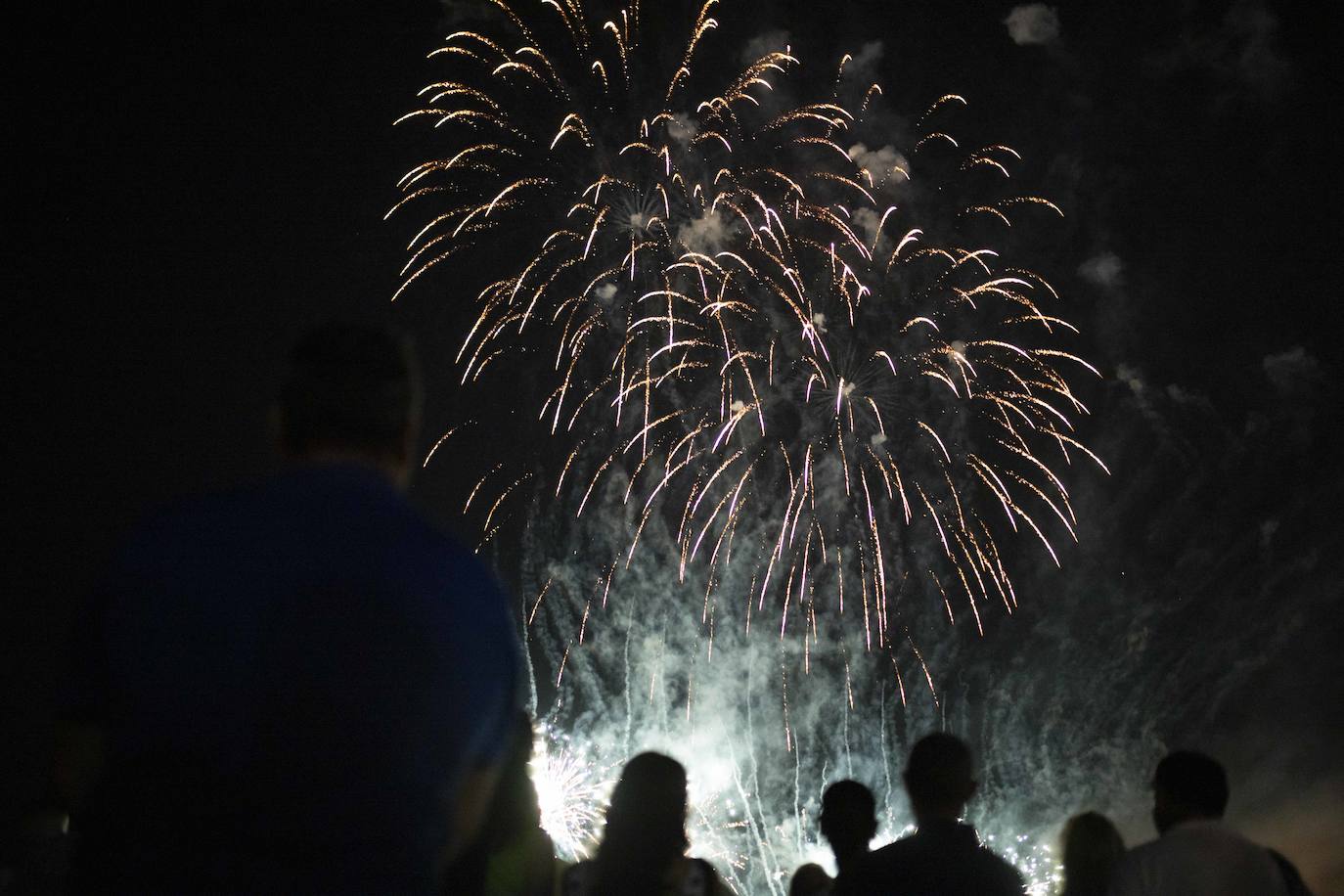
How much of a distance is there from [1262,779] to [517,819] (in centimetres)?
5158

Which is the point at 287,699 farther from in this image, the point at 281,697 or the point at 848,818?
the point at 848,818

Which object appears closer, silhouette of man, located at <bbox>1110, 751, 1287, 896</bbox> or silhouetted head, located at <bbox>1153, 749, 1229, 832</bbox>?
silhouette of man, located at <bbox>1110, 751, 1287, 896</bbox>

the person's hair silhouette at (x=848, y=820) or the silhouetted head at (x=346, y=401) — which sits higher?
the silhouetted head at (x=346, y=401)

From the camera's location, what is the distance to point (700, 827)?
46.9 metres

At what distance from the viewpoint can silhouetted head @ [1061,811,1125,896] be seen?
586 cm

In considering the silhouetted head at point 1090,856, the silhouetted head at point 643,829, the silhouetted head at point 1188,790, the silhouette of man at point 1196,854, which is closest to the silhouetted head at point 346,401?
the silhouetted head at point 643,829

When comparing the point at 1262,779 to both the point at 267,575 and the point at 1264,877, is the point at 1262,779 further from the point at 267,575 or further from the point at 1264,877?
the point at 267,575

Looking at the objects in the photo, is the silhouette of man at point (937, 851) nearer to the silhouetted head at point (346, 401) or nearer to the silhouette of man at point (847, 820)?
the silhouette of man at point (847, 820)

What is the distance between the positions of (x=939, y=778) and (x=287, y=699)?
3.44 metres

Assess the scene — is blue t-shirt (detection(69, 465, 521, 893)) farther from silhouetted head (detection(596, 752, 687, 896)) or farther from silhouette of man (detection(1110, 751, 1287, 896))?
silhouette of man (detection(1110, 751, 1287, 896))

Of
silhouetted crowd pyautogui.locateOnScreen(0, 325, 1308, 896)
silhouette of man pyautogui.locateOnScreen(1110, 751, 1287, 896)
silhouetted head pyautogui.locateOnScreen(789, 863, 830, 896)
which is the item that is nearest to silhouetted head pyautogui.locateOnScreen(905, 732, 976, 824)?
silhouette of man pyautogui.locateOnScreen(1110, 751, 1287, 896)

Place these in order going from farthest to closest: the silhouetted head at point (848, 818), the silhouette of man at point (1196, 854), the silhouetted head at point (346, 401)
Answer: the silhouetted head at point (848, 818) → the silhouette of man at point (1196, 854) → the silhouetted head at point (346, 401)

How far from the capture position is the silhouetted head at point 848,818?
5590mm

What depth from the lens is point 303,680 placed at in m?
1.95
